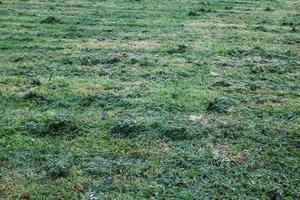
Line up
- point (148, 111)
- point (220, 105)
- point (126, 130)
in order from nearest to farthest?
point (126, 130)
point (148, 111)
point (220, 105)

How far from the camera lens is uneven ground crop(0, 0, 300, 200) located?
21.1 feet

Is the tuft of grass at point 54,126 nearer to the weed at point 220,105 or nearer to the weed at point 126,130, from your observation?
the weed at point 126,130

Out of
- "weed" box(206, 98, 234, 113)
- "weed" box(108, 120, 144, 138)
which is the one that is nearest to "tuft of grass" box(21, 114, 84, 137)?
"weed" box(108, 120, 144, 138)

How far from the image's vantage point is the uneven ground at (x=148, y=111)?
6.45m

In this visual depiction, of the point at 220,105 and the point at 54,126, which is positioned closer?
the point at 54,126

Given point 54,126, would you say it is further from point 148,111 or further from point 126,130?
point 148,111

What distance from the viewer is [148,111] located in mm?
8672

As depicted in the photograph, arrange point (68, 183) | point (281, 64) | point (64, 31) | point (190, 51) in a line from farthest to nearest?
point (64, 31) → point (190, 51) → point (281, 64) → point (68, 183)

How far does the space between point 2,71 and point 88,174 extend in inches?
210

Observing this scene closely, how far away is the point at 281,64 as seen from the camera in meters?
11.5

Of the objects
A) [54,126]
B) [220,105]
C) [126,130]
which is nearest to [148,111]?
[126,130]

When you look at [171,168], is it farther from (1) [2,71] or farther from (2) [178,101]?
(1) [2,71]

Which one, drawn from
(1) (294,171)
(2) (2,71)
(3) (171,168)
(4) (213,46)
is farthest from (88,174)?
(4) (213,46)

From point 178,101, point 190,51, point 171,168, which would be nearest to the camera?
point 171,168
